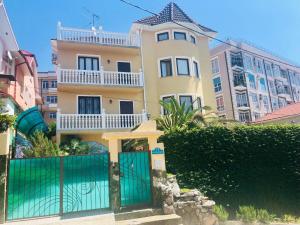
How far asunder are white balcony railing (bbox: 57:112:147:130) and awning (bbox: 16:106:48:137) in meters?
1.65

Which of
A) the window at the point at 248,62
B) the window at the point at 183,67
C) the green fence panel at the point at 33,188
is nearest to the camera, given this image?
the green fence panel at the point at 33,188

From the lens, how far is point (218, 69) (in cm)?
4403

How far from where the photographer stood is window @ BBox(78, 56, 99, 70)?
67.4 ft

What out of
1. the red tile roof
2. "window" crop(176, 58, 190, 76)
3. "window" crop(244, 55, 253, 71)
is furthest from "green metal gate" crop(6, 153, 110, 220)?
"window" crop(244, 55, 253, 71)

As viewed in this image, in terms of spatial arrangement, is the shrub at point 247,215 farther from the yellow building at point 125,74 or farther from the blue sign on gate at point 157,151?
the yellow building at point 125,74

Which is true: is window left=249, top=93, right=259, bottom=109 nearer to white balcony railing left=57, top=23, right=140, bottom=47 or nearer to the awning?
white balcony railing left=57, top=23, right=140, bottom=47

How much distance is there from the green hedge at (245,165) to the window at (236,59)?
33.9m

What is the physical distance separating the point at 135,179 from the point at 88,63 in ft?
47.5

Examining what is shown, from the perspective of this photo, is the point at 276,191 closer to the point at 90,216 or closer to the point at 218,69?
the point at 90,216

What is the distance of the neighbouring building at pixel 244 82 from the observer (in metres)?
42.0

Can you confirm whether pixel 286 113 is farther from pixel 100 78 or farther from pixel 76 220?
pixel 76 220

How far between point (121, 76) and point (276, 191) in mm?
13215

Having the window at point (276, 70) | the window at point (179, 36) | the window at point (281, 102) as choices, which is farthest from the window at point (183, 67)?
the window at point (276, 70)

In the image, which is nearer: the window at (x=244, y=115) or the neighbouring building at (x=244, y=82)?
the window at (x=244, y=115)
